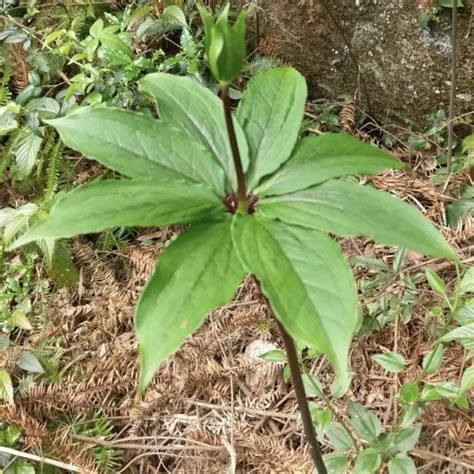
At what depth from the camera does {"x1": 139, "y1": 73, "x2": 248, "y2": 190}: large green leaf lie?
858 millimetres

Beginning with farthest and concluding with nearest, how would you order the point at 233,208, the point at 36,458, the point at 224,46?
1. the point at 36,458
2. the point at 233,208
3. the point at 224,46

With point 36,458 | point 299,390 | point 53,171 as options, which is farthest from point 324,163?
point 53,171

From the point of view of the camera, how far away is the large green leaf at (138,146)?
820 mm

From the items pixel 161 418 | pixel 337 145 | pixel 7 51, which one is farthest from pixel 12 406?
pixel 7 51

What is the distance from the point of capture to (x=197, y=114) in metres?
0.88

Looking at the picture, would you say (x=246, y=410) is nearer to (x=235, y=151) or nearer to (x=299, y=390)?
(x=299, y=390)

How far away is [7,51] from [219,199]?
1.76m

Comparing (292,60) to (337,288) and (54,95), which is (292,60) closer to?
(54,95)

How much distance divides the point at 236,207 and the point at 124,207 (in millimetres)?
146

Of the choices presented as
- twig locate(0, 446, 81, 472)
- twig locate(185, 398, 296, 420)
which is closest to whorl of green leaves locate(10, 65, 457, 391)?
twig locate(185, 398, 296, 420)

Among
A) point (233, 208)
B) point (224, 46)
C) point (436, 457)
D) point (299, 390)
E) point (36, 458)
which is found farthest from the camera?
point (36, 458)

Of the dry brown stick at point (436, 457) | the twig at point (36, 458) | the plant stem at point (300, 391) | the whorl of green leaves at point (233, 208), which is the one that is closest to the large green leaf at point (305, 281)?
the whorl of green leaves at point (233, 208)

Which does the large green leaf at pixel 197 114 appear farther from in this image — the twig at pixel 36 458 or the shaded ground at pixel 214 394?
the twig at pixel 36 458

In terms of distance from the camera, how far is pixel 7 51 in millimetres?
2256
